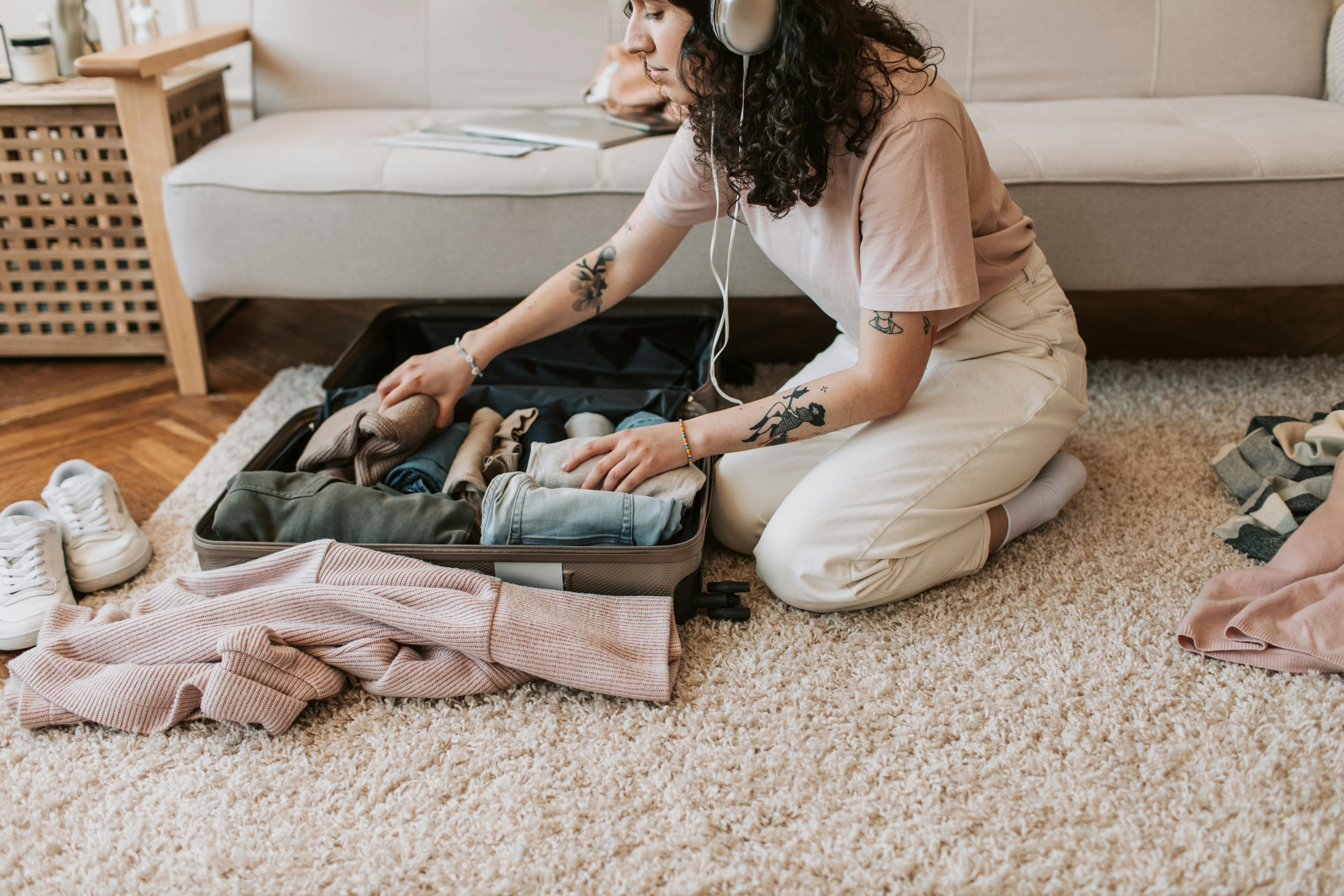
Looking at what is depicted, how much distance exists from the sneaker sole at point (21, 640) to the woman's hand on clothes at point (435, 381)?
1.57 feet

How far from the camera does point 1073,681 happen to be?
1031 mm

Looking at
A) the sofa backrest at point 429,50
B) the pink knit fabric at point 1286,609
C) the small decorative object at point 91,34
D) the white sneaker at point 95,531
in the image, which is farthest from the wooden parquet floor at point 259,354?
the pink knit fabric at point 1286,609

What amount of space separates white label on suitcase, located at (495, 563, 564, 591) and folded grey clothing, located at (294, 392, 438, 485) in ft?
0.80

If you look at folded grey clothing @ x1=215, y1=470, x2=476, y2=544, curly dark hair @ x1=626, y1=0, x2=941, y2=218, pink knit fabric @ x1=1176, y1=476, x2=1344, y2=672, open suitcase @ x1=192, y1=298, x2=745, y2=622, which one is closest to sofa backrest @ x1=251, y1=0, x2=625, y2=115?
→ open suitcase @ x1=192, y1=298, x2=745, y2=622

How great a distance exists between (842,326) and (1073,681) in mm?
535

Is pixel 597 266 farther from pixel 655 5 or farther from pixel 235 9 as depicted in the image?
pixel 235 9

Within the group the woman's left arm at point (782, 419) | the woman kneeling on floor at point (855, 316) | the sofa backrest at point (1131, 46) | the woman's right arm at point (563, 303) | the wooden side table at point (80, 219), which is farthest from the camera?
the sofa backrest at point (1131, 46)

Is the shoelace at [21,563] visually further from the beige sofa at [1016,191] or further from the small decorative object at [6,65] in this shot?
the small decorative object at [6,65]

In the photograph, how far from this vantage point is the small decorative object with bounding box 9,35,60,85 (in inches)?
69.7

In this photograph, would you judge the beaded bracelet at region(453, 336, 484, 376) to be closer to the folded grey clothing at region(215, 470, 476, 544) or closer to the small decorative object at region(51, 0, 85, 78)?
the folded grey clothing at region(215, 470, 476, 544)

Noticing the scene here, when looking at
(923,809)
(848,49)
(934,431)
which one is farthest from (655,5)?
(923,809)

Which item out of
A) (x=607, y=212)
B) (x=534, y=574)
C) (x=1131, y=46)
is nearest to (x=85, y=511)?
(x=534, y=574)

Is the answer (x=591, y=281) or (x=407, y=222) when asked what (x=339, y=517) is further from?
(x=407, y=222)

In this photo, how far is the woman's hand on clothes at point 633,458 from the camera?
109cm
